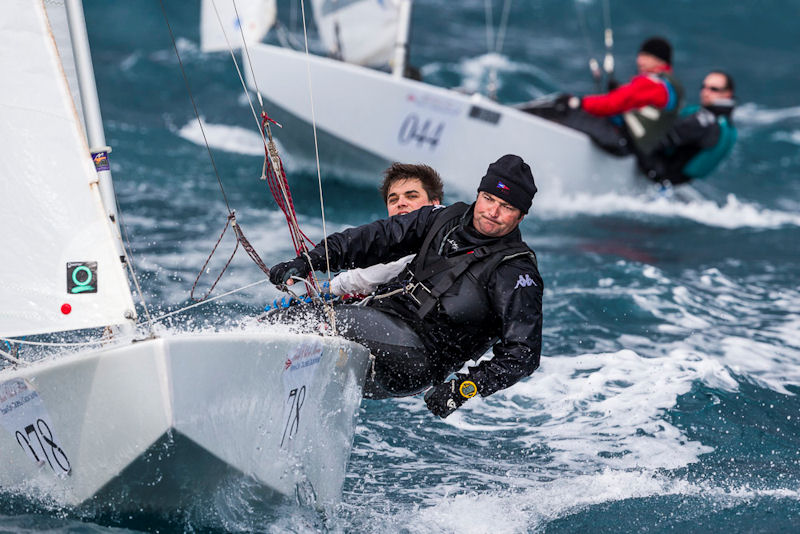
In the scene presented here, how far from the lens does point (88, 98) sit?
10.3ft

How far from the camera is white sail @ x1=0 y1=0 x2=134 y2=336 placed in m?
2.57

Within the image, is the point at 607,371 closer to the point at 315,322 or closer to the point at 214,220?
the point at 315,322

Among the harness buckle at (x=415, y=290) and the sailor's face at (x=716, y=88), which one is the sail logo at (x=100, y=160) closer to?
the harness buckle at (x=415, y=290)

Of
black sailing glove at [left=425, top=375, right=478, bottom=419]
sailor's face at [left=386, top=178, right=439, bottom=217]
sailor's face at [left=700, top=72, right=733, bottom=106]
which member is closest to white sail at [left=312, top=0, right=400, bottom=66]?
sailor's face at [left=700, top=72, right=733, bottom=106]

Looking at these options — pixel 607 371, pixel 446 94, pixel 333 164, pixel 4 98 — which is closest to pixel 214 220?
pixel 333 164

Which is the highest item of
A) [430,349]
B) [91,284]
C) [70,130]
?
[70,130]

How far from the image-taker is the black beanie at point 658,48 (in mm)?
7734

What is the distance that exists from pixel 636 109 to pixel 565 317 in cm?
316

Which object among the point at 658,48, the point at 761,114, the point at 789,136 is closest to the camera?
the point at 658,48

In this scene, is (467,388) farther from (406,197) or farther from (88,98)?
(88,98)

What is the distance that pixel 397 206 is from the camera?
363cm

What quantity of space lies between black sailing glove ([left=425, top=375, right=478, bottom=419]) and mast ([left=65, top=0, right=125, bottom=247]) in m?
1.05

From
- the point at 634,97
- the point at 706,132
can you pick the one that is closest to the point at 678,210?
the point at 706,132

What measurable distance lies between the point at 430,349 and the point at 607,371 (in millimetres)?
1763
